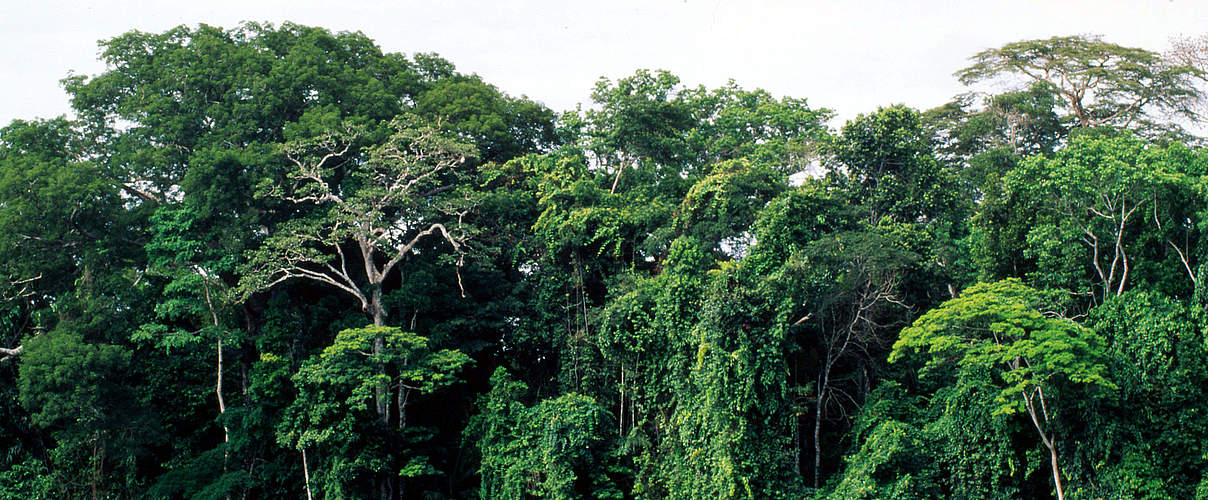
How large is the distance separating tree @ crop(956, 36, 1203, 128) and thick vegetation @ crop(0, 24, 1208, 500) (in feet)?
1.38

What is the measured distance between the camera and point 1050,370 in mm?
12094

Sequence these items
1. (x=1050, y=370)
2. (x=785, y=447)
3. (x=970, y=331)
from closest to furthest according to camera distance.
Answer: (x=1050, y=370)
(x=970, y=331)
(x=785, y=447)

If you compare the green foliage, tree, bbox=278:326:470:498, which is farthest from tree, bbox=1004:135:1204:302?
tree, bbox=278:326:470:498

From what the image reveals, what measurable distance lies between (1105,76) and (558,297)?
42.8 feet

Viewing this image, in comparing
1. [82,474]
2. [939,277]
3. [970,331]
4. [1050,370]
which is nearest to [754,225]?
[939,277]

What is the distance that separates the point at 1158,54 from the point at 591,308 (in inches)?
535

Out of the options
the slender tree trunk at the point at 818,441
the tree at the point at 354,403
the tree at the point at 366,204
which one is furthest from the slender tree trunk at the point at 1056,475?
the tree at the point at 366,204


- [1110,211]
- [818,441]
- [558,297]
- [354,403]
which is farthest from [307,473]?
[1110,211]

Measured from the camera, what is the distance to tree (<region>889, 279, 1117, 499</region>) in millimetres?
12000

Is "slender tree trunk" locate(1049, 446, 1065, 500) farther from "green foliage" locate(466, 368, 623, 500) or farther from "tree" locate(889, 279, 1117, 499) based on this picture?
"green foliage" locate(466, 368, 623, 500)

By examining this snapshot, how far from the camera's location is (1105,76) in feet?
68.7

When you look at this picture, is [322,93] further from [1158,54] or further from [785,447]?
[1158,54]

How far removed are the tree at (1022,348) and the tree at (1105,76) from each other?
9879 mm

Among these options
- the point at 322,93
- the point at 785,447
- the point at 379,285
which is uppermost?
the point at 322,93
